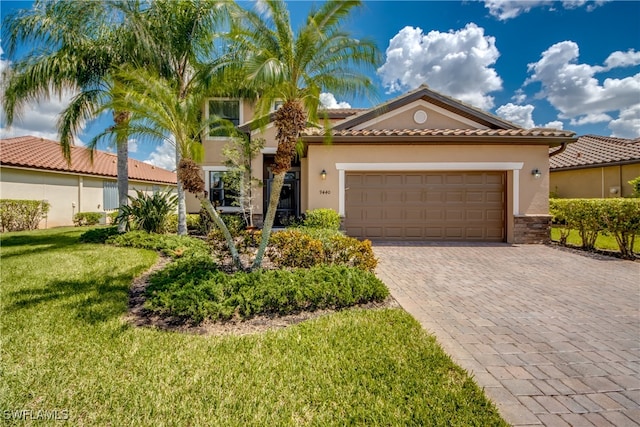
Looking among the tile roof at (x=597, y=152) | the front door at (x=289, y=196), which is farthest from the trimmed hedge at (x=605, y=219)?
the front door at (x=289, y=196)

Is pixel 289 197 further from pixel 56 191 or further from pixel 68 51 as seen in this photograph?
pixel 56 191

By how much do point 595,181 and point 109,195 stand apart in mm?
31596

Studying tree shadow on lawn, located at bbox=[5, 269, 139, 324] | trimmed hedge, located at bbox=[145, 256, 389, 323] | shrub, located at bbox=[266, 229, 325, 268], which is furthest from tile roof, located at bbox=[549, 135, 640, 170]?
tree shadow on lawn, located at bbox=[5, 269, 139, 324]

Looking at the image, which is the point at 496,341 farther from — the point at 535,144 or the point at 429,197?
the point at 535,144

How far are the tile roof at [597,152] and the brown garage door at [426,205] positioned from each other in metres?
8.77

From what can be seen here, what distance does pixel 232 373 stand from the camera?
3135 mm

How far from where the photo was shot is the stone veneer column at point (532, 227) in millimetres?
11391

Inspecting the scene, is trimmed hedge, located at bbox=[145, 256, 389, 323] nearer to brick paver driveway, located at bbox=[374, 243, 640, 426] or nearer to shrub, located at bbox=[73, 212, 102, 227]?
brick paver driveway, located at bbox=[374, 243, 640, 426]

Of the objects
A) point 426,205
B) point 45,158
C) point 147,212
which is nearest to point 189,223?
point 147,212

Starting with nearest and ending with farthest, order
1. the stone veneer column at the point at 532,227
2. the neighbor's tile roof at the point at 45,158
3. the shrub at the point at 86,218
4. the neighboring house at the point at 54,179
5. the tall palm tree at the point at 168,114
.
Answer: the tall palm tree at the point at 168,114, the stone veneer column at the point at 532,227, the neighboring house at the point at 54,179, the neighbor's tile roof at the point at 45,158, the shrub at the point at 86,218

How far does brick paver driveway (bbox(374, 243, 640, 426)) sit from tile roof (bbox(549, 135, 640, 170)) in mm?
10283

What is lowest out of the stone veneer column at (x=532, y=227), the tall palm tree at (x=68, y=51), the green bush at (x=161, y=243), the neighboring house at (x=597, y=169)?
the green bush at (x=161, y=243)

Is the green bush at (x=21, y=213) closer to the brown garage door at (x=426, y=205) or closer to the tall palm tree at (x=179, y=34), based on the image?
the tall palm tree at (x=179, y=34)

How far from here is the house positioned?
11.4 m
